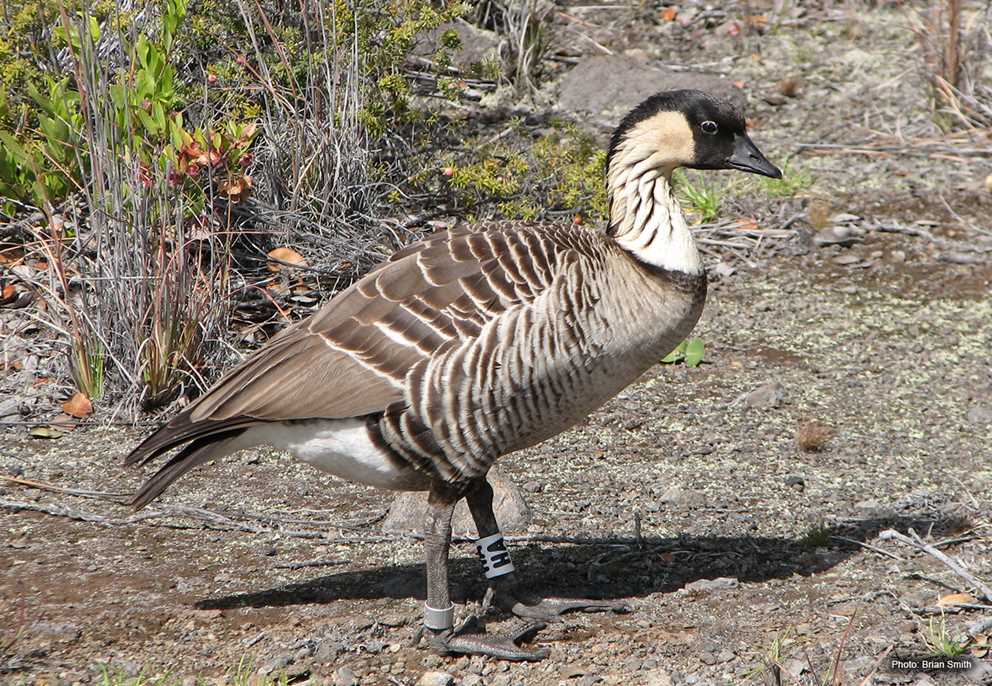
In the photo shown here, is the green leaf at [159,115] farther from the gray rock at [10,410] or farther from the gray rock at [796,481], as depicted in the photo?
the gray rock at [796,481]

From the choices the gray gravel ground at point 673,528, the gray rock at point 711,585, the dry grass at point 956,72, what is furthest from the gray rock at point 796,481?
the dry grass at point 956,72

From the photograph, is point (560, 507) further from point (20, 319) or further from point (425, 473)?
point (20, 319)

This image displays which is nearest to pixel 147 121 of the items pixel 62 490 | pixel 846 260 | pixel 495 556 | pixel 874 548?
pixel 62 490

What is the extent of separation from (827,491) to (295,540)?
2468mm

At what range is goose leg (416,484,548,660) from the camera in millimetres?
4676

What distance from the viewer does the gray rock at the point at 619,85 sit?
10.1 metres

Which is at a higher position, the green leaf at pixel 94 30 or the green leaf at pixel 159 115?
the green leaf at pixel 94 30

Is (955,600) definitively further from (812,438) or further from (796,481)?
(812,438)

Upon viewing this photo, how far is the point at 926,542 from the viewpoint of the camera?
5.20 meters

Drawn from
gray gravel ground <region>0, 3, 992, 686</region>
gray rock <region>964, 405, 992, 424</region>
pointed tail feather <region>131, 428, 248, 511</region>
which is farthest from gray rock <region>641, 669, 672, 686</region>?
gray rock <region>964, 405, 992, 424</region>

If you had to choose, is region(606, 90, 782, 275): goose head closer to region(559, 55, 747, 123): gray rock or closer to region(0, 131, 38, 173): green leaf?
region(0, 131, 38, 173): green leaf

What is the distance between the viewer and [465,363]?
14.6 feet

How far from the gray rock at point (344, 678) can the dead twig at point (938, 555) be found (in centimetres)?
225

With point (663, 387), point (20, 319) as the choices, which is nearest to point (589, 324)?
point (663, 387)
